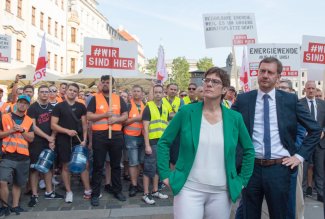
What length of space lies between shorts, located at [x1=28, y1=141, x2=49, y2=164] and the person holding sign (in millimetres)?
974

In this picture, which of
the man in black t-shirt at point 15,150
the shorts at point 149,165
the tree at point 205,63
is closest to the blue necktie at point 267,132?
the shorts at point 149,165

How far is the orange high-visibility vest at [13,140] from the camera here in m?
5.79

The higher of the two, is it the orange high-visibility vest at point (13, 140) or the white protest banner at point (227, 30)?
the white protest banner at point (227, 30)

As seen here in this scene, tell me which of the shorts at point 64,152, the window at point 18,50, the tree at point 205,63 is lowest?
the shorts at point 64,152

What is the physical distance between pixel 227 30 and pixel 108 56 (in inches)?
124

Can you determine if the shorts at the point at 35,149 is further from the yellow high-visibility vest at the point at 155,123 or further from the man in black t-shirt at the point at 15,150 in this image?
the yellow high-visibility vest at the point at 155,123

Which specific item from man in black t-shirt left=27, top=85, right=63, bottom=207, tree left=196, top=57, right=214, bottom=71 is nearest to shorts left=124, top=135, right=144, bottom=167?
man in black t-shirt left=27, top=85, right=63, bottom=207

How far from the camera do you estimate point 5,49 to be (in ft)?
29.9

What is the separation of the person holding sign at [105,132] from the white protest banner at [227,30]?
118 inches

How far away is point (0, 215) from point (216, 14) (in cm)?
609

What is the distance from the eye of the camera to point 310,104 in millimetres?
6977

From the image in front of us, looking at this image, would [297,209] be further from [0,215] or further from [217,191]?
[0,215]

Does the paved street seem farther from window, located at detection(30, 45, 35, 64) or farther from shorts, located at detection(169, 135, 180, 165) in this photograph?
window, located at detection(30, 45, 35, 64)

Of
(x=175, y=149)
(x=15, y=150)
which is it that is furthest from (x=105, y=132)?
(x=175, y=149)
